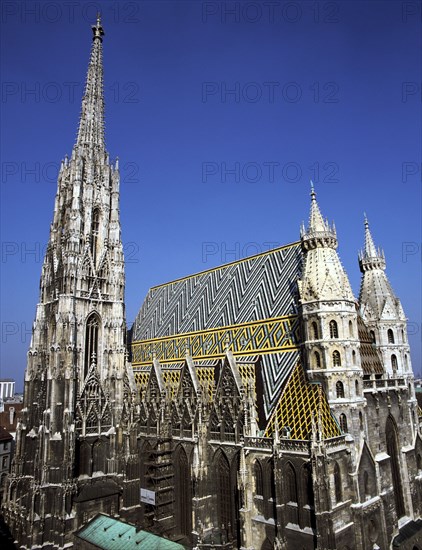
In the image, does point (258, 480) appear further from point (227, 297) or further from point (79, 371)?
point (79, 371)

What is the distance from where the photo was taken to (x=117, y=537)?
38.4m

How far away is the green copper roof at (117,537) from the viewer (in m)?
35.4

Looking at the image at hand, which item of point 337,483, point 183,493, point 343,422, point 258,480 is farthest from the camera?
point 183,493

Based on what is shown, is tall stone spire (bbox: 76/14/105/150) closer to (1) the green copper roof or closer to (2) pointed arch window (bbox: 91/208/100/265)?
(2) pointed arch window (bbox: 91/208/100/265)

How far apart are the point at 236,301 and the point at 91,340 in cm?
1817

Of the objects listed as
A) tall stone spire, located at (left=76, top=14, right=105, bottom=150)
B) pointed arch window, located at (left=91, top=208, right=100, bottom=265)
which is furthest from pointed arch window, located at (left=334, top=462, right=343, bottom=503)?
tall stone spire, located at (left=76, top=14, right=105, bottom=150)

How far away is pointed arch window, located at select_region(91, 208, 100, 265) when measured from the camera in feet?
179

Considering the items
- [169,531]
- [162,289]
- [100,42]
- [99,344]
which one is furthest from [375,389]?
[100,42]

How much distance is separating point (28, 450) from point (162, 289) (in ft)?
92.2

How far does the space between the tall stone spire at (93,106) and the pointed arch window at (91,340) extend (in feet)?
77.6

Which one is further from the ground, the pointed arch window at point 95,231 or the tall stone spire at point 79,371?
the pointed arch window at point 95,231

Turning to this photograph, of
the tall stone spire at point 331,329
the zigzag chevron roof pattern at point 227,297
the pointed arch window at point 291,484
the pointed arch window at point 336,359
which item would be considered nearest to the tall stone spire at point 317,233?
the tall stone spire at point 331,329

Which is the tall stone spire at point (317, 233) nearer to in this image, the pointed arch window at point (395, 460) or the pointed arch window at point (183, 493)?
the pointed arch window at point (395, 460)

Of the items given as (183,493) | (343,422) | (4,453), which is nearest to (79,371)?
(183,493)
